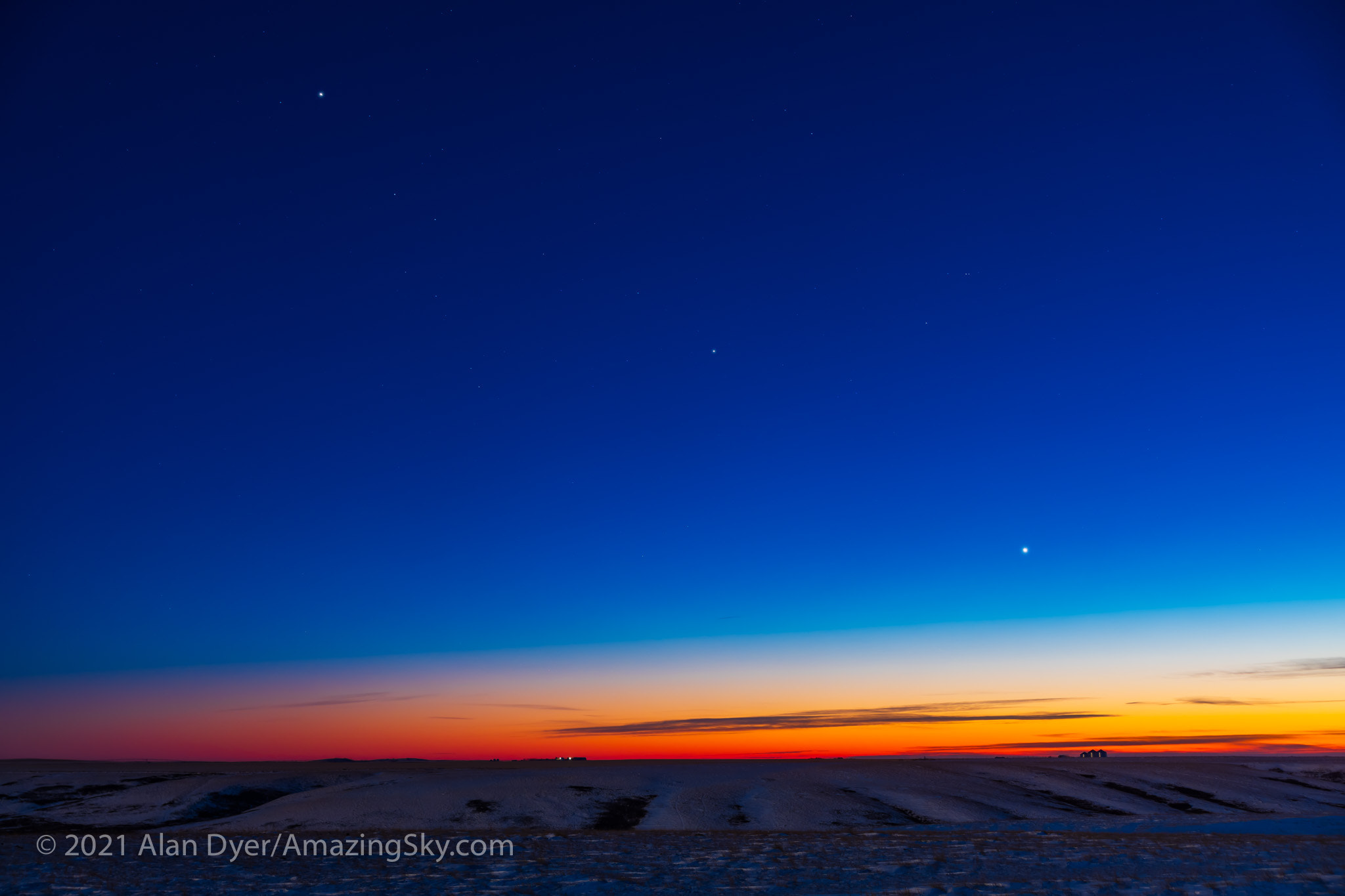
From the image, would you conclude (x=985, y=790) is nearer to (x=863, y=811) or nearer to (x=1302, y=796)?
(x=863, y=811)

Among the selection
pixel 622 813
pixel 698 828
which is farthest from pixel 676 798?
pixel 698 828

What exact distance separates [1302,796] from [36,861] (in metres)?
37.2

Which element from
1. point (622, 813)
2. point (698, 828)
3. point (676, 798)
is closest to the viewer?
point (698, 828)

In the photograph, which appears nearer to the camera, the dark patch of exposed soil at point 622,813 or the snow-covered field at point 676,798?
the dark patch of exposed soil at point 622,813

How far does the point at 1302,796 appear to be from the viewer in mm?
29859

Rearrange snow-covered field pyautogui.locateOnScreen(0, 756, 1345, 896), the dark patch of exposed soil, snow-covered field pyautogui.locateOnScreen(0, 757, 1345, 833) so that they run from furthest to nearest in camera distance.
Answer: snow-covered field pyautogui.locateOnScreen(0, 757, 1345, 833), the dark patch of exposed soil, snow-covered field pyautogui.locateOnScreen(0, 756, 1345, 896)

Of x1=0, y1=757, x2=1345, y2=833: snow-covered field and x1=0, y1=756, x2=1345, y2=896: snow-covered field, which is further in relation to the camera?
x1=0, y1=757, x2=1345, y2=833: snow-covered field

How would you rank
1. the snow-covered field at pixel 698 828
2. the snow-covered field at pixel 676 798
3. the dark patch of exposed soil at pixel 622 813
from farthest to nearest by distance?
1. the snow-covered field at pixel 676 798
2. the dark patch of exposed soil at pixel 622 813
3. the snow-covered field at pixel 698 828

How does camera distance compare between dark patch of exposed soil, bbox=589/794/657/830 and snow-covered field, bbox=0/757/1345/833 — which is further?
snow-covered field, bbox=0/757/1345/833

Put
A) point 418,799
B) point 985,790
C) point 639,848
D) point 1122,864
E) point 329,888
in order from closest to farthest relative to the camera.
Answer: point 329,888 → point 1122,864 → point 639,848 → point 418,799 → point 985,790

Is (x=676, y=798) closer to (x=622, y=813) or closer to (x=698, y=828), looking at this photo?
(x=622, y=813)

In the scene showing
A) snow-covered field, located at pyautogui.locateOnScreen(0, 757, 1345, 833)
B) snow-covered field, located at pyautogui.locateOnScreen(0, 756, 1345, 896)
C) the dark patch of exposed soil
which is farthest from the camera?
snow-covered field, located at pyautogui.locateOnScreen(0, 757, 1345, 833)

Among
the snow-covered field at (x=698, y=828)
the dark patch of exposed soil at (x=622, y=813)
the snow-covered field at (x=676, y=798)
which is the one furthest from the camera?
the snow-covered field at (x=676, y=798)

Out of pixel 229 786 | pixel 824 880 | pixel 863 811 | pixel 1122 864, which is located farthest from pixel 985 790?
pixel 229 786
